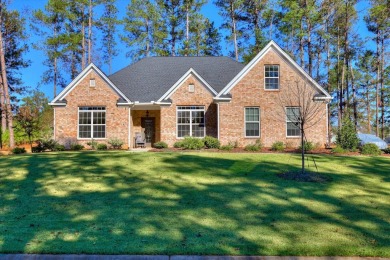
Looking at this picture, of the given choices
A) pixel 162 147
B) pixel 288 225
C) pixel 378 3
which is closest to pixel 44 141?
pixel 162 147

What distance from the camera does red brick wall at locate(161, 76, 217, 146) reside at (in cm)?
2091

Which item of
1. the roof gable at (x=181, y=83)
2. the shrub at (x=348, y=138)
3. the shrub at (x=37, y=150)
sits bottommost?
the shrub at (x=37, y=150)

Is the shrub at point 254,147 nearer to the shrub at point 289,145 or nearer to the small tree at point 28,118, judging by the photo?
the shrub at point 289,145

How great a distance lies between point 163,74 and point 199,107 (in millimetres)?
5728

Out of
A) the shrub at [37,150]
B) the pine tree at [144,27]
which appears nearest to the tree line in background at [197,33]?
the pine tree at [144,27]

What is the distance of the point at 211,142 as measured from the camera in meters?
19.1

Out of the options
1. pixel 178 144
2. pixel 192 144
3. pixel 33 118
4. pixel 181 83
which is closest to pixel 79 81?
pixel 33 118

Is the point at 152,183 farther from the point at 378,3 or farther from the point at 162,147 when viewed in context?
the point at 378,3

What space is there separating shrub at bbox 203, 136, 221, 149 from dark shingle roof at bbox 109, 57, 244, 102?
4490mm

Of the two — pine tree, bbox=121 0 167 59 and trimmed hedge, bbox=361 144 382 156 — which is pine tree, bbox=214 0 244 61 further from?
trimmed hedge, bbox=361 144 382 156

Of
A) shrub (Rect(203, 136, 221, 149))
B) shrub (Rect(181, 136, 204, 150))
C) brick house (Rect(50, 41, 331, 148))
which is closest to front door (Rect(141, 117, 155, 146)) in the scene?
brick house (Rect(50, 41, 331, 148))

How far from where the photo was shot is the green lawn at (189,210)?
4.52 metres

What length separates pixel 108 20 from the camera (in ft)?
115

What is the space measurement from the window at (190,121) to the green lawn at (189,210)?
9.75 meters
